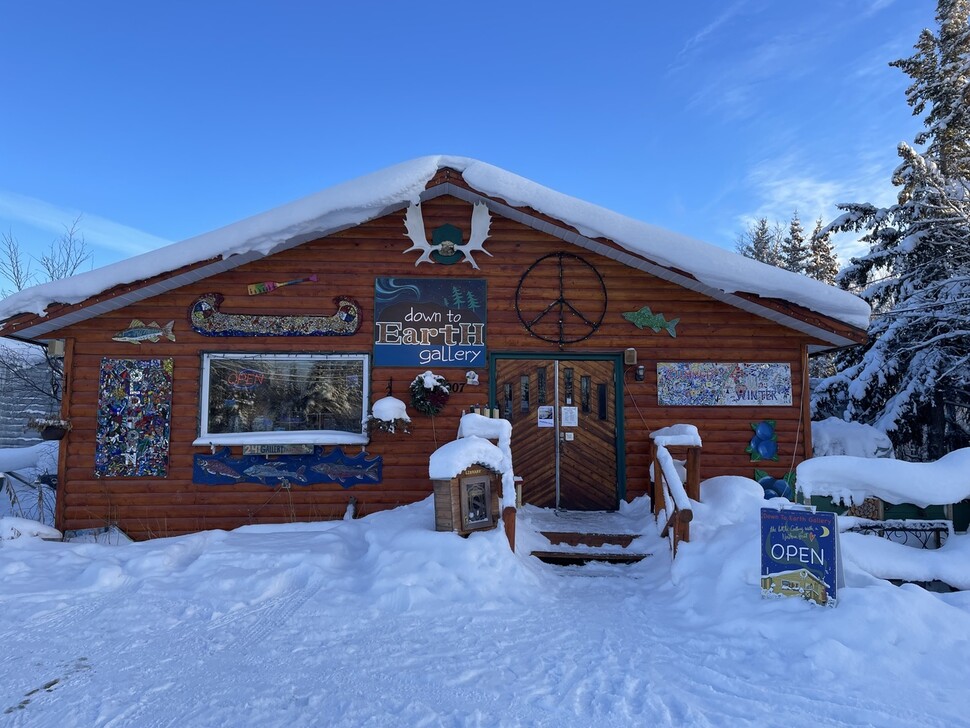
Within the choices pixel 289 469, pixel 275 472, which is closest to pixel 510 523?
pixel 289 469

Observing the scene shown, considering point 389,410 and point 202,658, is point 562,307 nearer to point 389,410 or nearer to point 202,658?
point 389,410

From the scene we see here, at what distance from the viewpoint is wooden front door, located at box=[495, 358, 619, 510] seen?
26.6 feet

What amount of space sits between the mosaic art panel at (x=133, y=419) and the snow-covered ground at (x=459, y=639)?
141 cm

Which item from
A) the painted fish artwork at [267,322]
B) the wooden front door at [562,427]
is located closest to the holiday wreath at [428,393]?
the wooden front door at [562,427]

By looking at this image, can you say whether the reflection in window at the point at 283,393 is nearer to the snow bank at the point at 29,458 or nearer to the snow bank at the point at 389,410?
the snow bank at the point at 389,410

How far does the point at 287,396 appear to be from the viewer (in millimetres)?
7859

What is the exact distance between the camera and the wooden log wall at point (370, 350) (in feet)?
24.9

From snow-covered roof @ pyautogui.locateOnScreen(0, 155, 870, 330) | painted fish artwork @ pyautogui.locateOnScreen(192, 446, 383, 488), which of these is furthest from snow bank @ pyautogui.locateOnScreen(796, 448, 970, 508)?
painted fish artwork @ pyautogui.locateOnScreen(192, 446, 383, 488)

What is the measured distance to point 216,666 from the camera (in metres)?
3.79

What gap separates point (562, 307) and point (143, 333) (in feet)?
18.6

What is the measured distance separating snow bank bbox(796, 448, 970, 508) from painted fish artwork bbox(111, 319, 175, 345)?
7.67 metres

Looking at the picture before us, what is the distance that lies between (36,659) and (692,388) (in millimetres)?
7398

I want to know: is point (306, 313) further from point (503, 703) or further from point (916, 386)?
point (916, 386)

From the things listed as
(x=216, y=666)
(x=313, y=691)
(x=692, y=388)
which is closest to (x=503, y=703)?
(x=313, y=691)
